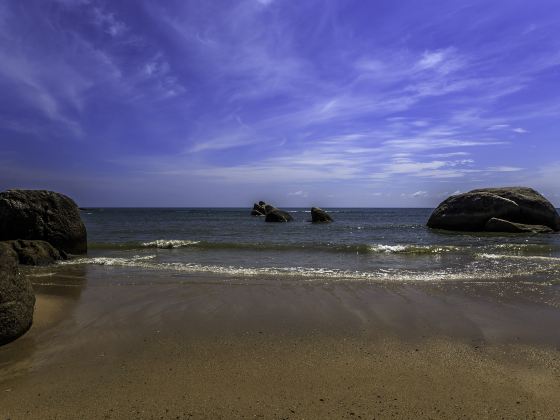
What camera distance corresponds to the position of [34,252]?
41.7 feet

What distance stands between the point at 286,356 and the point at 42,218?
1359cm

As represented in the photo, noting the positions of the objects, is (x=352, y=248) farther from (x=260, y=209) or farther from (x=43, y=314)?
(x=260, y=209)

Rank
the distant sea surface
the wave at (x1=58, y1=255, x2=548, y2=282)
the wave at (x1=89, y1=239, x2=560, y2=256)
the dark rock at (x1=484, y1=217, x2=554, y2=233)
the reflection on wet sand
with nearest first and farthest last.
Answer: the reflection on wet sand
the wave at (x1=58, y1=255, x2=548, y2=282)
the distant sea surface
the wave at (x1=89, y1=239, x2=560, y2=256)
the dark rock at (x1=484, y1=217, x2=554, y2=233)

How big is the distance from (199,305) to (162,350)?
2.27 metres

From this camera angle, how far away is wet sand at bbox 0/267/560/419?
3652 millimetres

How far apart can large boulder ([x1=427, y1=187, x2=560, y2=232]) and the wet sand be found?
933 inches

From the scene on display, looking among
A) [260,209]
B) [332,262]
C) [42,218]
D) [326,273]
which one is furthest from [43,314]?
[260,209]

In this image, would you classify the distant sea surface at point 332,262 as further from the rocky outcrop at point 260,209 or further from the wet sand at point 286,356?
the rocky outcrop at point 260,209

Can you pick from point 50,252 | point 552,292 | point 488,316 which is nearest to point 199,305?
point 488,316

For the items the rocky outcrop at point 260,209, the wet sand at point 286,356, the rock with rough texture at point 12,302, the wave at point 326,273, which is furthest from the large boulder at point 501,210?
the rocky outcrop at point 260,209

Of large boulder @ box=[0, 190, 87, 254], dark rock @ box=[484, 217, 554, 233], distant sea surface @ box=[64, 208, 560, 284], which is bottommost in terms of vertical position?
distant sea surface @ box=[64, 208, 560, 284]

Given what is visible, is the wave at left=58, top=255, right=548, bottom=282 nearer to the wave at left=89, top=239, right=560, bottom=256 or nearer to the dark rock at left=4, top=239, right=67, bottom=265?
the dark rock at left=4, top=239, right=67, bottom=265

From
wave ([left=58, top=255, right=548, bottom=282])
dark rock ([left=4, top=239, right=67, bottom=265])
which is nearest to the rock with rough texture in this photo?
wave ([left=58, top=255, right=548, bottom=282])

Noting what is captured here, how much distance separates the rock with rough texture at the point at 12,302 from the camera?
5.28 metres
